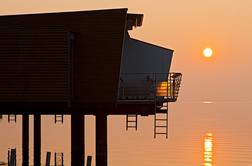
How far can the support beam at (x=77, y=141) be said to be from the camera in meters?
25.2

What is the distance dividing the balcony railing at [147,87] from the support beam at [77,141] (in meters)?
2.77

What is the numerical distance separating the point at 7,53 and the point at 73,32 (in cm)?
323

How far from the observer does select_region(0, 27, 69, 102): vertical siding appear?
76.3 ft

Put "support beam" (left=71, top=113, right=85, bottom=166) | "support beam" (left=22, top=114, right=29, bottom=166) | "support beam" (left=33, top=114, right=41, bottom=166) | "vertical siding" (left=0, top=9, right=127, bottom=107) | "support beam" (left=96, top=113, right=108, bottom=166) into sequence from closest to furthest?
"vertical siding" (left=0, top=9, right=127, bottom=107) < "support beam" (left=96, top=113, right=108, bottom=166) < "support beam" (left=71, top=113, right=85, bottom=166) < "support beam" (left=33, top=114, right=41, bottom=166) < "support beam" (left=22, top=114, right=29, bottom=166)

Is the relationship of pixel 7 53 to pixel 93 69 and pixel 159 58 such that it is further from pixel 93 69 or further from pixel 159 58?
pixel 159 58

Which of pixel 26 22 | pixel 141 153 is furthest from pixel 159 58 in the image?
pixel 141 153

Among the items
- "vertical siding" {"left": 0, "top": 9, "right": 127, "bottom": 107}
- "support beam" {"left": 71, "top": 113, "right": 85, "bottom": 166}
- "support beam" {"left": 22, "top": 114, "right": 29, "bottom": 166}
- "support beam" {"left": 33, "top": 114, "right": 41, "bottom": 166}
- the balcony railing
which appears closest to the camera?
"vertical siding" {"left": 0, "top": 9, "right": 127, "bottom": 107}

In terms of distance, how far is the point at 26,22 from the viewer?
81.5 feet

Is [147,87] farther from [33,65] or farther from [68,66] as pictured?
[33,65]

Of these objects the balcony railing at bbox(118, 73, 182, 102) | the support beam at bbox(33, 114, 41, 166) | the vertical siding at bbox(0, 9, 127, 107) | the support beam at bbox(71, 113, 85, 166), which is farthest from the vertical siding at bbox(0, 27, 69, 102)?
the support beam at bbox(33, 114, 41, 166)

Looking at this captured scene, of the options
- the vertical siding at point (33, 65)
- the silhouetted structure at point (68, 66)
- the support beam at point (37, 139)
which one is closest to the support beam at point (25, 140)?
the support beam at point (37, 139)

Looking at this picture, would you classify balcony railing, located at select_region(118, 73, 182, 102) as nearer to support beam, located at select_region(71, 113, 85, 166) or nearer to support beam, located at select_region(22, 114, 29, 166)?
support beam, located at select_region(71, 113, 85, 166)

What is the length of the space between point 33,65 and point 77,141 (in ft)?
15.0

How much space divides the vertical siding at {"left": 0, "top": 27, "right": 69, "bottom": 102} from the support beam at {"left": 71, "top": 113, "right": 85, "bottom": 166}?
2568mm
